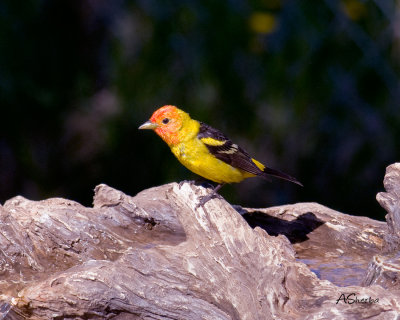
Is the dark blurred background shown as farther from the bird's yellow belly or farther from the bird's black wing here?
the bird's yellow belly

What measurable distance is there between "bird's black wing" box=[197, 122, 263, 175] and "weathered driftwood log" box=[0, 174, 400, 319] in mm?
617

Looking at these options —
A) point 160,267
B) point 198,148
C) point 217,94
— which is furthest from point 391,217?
point 217,94

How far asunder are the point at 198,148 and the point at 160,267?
1619 millimetres

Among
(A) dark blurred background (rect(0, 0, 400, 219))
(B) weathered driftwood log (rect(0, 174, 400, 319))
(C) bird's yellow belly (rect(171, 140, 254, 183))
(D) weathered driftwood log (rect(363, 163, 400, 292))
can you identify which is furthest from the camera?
(A) dark blurred background (rect(0, 0, 400, 219))

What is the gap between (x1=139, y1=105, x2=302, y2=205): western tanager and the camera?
16.7ft

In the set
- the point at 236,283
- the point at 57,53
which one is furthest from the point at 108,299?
the point at 57,53

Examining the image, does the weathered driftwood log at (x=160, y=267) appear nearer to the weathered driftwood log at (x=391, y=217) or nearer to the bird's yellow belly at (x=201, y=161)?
the weathered driftwood log at (x=391, y=217)

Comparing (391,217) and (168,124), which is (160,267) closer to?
(391,217)

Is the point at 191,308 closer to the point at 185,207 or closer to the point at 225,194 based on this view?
the point at 185,207

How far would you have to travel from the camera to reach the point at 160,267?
11.7ft

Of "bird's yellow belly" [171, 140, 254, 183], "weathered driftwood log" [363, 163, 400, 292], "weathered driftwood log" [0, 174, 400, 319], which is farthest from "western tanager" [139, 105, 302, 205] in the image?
"weathered driftwood log" [363, 163, 400, 292]

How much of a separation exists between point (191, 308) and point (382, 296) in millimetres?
837

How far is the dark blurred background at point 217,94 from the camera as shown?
24.5ft

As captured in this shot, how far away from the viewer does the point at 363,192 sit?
789 cm
